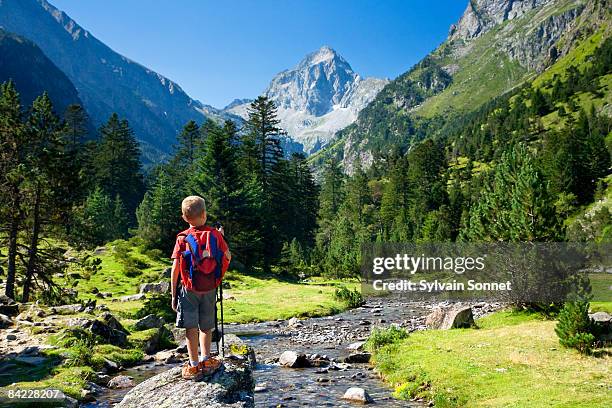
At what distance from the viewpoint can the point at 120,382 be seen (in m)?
18.3

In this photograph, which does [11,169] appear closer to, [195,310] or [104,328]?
[104,328]

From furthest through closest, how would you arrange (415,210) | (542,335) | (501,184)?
(415,210) → (501,184) → (542,335)

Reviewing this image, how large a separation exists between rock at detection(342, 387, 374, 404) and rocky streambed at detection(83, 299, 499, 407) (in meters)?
0.04

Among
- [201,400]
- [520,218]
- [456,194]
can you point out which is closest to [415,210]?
[456,194]

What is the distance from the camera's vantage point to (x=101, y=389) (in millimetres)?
17438

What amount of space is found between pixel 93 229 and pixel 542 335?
29069 mm

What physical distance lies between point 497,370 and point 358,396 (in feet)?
19.6

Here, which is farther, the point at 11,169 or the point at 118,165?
the point at 118,165

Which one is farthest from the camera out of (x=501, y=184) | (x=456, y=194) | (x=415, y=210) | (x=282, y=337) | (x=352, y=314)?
(x=415, y=210)

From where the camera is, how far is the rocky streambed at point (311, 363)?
1673cm

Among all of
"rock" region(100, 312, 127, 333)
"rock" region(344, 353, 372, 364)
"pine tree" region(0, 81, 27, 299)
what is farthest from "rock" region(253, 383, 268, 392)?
"pine tree" region(0, 81, 27, 299)

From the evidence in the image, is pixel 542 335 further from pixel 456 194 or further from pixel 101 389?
pixel 456 194

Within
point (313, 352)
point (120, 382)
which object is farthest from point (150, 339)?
point (313, 352)

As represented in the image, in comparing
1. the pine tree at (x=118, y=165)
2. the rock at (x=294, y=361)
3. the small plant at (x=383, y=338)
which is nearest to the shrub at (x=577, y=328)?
the small plant at (x=383, y=338)
